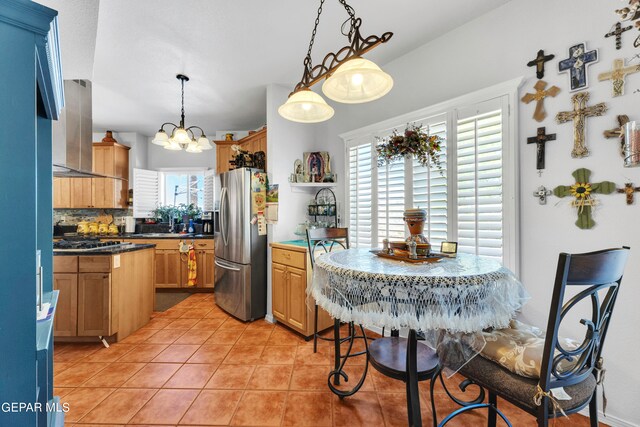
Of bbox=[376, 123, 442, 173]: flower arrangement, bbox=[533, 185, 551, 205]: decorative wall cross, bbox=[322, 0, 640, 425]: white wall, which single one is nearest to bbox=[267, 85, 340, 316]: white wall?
bbox=[376, 123, 442, 173]: flower arrangement

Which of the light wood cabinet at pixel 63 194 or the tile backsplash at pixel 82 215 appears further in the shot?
the tile backsplash at pixel 82 215

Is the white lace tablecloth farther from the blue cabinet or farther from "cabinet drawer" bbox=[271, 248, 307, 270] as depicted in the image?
"cabinet drawer" bbox=[271, 248, 307, 270]

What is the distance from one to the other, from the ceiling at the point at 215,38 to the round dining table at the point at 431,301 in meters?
1.91

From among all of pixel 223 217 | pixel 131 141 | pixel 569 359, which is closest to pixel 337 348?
pixel 569 359

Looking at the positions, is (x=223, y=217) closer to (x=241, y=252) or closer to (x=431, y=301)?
(x=241, y=252)

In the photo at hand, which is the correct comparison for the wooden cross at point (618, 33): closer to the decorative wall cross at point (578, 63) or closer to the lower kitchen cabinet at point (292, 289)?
the decorative wall cross at point (578, 63)

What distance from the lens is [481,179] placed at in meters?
2.00

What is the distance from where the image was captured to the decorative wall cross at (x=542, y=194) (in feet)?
Result: 5.75

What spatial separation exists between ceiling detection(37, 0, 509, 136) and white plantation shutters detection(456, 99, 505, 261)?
32.6 inches

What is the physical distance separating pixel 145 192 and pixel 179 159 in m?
0.87

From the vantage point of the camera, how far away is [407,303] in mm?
1114

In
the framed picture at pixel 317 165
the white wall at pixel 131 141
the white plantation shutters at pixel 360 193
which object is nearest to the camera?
the white plantation shutters at pixel 360 193

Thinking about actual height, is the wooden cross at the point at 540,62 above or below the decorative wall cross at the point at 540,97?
above

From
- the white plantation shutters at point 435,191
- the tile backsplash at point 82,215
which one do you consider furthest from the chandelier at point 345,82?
the tile backsplash at point 82,215
